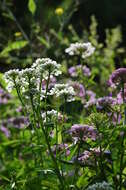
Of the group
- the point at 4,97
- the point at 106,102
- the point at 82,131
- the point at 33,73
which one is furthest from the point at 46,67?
the point at 4,97

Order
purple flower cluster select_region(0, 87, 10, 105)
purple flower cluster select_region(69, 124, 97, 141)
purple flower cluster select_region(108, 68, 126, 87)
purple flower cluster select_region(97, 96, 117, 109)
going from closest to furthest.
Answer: purple flower cluster select_region(69, 124, 97, 141) < purple flower cluster select_region(108, 68, 126, 87) < purple flower cluster select_region(97, 96, 117, 109) < purple flower cluster select_region(0, 87, 10, 105)

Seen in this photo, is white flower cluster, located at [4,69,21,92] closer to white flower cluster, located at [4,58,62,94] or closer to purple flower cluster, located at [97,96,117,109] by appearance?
white flower cluster, located at [4,58,62,94]

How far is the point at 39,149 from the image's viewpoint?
1.59 metres

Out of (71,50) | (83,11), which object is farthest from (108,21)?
(71,50)

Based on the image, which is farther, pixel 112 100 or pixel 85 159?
pixel 112 100

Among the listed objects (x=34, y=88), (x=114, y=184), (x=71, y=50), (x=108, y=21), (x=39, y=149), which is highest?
(x=108, y=21)

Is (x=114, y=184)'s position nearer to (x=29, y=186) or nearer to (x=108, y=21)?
(x=29, y=186)

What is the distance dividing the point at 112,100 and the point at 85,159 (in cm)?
33

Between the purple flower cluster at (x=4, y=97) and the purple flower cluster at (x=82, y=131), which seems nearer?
the purple flower cluster at (x=82, y=131)

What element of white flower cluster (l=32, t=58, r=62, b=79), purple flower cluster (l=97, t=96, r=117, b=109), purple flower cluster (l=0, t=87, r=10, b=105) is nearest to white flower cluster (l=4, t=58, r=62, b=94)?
white flower cluster (l=32, t=58, r=62, b=79)

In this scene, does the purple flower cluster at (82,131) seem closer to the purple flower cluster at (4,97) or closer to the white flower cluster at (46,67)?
the white flower cluster at (46,67)

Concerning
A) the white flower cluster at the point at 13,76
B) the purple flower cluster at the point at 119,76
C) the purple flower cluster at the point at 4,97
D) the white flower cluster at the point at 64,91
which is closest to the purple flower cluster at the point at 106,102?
the purple flower cluster at the point at 119,76

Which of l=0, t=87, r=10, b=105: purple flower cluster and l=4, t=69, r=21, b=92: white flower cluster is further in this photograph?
l=0, t=87, r=10, b=105: purple flower cluster

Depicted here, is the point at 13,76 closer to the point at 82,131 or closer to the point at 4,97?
the point at 82,131
